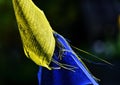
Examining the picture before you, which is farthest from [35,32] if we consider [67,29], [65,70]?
[67,29]

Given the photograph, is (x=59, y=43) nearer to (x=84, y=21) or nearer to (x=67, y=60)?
(x=67, y=60)

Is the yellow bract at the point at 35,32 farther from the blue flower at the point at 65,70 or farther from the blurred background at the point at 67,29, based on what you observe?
the blurred background at the point at 67,29

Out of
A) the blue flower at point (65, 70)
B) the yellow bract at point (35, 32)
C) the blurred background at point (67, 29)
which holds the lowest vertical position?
the blurred background at point (67, 29)

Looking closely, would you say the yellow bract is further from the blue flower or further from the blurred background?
the blurred background

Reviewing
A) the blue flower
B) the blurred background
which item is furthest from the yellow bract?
the blurred background

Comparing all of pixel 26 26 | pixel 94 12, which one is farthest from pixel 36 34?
pixel 94 12

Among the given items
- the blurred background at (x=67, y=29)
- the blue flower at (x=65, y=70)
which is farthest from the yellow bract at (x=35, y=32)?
the blurred background at (x=67, y=29)
